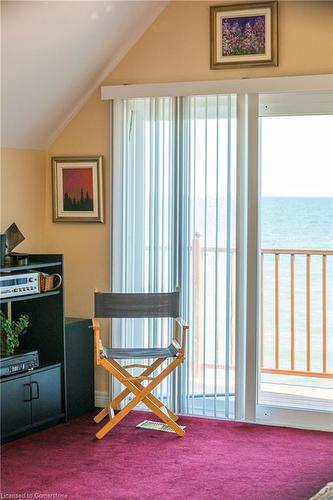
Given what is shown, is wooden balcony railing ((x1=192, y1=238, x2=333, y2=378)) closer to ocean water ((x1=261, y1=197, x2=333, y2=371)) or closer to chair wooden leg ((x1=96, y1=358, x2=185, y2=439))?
ocean water ((x1=261, y1=197, x2=333, y2=371))

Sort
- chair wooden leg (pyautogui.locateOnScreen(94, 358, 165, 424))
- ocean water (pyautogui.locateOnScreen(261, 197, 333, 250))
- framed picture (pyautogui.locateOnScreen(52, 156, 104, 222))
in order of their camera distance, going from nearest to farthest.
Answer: chair wooden leg (pyautogui.locateOnScreen(94, 358, 165, 424))
ocean water (pyautogui.locateOnScreen(261, 197, 333, 250))
framed picture (pyautogui.locateOnScreen(52, 156, 104, 222))

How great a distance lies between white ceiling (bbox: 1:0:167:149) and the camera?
13.2 ft

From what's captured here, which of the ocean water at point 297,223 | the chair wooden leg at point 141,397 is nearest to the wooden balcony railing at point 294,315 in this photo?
the ocean water at point 297,223

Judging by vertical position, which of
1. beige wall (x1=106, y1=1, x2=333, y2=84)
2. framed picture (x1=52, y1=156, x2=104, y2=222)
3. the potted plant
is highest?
beige wall (x1=106, y1=1, x2=333, y2=84)

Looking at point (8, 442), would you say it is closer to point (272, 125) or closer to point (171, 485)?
point (171, 485)

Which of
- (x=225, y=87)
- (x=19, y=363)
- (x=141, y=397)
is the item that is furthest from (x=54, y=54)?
(x=141, y=397)

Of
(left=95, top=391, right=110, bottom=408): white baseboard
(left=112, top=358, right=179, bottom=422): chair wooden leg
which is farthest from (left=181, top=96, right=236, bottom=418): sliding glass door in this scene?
(left=95, top=391, right=110, bottom=408): white baseboard

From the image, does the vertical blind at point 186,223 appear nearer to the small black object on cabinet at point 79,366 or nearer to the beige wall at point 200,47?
the beige wall at point 200,47

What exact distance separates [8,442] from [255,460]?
1369mm

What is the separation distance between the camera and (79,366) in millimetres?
4863

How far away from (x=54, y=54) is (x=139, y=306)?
5.10ft

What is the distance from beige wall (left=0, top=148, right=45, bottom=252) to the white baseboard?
3.41 feet

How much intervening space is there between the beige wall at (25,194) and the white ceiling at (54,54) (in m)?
0.08

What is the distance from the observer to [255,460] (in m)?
4.01
